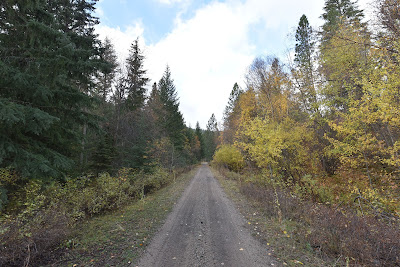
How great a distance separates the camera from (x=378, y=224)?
4.38 meters

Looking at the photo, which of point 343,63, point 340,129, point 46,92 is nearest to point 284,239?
point 340,129

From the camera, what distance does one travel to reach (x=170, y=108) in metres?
23.1

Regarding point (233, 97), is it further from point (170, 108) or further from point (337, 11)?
point (337, 11)

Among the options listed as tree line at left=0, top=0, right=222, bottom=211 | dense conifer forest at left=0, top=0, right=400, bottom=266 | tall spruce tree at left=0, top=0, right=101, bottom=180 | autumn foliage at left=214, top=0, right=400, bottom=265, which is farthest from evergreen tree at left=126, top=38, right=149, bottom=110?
autumn foliage at left=214, top=0, right=400, bottom=265

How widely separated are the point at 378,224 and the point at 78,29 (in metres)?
17.7

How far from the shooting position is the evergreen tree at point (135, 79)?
47.4 feet

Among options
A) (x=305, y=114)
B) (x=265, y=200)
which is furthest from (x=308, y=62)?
(x=265, y=200)

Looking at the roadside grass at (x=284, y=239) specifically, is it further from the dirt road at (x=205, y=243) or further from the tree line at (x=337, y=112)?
the tree line at (x=337, y=112)

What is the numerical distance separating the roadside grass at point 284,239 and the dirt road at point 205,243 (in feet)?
0.97

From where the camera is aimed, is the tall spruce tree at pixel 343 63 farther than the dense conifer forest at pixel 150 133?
Yes

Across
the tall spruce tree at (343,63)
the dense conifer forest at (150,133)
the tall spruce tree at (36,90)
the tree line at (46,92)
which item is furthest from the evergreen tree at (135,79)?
the tall spruce tree at (343,63)

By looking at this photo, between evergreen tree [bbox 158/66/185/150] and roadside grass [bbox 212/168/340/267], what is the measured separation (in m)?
16.2

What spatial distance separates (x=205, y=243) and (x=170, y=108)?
65.6ft

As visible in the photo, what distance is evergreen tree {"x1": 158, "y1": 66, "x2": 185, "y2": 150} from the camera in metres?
22.1
